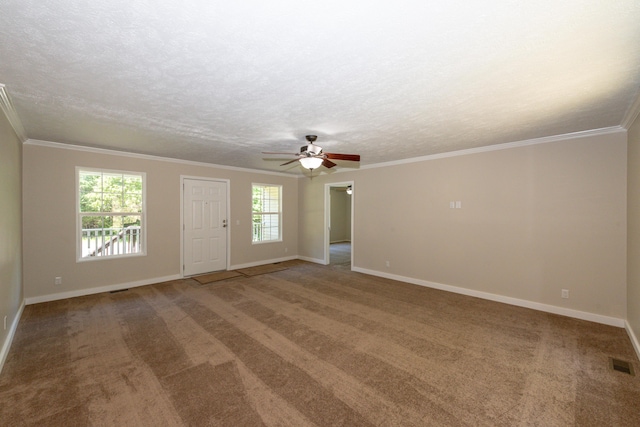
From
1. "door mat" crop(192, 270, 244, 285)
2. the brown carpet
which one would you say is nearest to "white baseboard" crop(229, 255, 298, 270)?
"door mat" crop(192, 270, 244, 285)

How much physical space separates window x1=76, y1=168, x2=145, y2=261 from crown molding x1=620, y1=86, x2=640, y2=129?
6.80 metres

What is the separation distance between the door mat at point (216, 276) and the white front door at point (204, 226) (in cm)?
21

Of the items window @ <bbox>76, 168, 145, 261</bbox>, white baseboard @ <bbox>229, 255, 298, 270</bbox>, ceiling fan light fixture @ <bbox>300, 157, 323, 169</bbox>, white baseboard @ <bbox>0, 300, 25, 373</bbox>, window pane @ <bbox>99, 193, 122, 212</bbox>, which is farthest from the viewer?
white baseboard @ <bbox>229, 255, 298, 270</bbox>

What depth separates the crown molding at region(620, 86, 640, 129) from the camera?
8.33 feet

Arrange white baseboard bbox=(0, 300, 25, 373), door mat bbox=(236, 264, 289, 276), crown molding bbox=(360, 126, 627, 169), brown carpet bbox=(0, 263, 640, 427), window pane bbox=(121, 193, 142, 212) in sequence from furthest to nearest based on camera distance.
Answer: door mat bbox=(236, 264, 289, 276)
window pane bbox=(121, 193, 142, 212)
crown molding bbox=(360, 126, 627, 169)
white baseboard bbox=(0, 300, 25, 373)
brown carpet bbox=(0, 263, 640, 427)

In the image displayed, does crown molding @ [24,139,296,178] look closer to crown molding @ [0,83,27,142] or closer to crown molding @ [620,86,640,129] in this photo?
crown molding @ [0,83,27,142]

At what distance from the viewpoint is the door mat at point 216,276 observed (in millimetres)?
5406

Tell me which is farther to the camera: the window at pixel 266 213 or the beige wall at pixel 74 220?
the window at pixel 266 213

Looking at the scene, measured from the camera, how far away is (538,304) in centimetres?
388

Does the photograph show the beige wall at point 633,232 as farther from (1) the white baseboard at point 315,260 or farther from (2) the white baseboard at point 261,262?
(2) the white baseboard at point 261,262

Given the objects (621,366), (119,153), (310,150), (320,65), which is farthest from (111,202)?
(621,366)

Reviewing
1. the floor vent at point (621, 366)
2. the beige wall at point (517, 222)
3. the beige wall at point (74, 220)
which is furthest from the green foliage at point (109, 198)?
the floor vent at point (621, 366)

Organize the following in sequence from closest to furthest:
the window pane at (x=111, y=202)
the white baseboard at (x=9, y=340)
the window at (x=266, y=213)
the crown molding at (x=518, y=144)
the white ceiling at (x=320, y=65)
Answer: the white ceiling at (x=320, y=65)
the white baseboard at (x=9, y=340)
the crown molding at (x=518, y=144)
the window pane at (x=111, y=202)
the window at (x=266, y=213)

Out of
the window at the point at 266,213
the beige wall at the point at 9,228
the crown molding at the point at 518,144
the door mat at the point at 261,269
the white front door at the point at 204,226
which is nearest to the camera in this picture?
the beige wall at the point at 9,228
